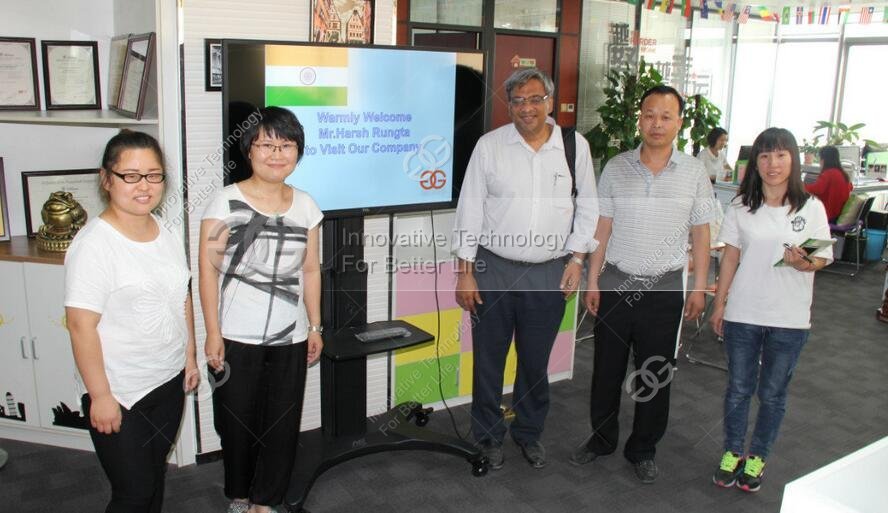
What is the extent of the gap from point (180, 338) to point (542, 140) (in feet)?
4.98

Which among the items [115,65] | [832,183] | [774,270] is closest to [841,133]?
[832,183]

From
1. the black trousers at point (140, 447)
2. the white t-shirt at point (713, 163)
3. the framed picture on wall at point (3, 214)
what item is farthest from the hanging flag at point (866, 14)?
the black trousers at point (140, 447)

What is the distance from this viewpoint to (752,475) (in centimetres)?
282

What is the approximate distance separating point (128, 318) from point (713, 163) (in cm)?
639

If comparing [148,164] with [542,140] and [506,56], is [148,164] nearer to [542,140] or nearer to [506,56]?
[542,140]

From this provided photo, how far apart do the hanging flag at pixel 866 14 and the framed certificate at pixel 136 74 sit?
8.47m

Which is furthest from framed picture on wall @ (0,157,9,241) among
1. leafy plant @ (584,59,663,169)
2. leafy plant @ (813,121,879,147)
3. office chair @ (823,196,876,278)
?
leafy plant @ (813,121,879,147)

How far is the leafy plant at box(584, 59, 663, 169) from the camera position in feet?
24.9

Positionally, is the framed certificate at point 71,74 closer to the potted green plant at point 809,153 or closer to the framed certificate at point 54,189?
the framed certificate at point 54,189

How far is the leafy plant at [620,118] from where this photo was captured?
7.59 metres

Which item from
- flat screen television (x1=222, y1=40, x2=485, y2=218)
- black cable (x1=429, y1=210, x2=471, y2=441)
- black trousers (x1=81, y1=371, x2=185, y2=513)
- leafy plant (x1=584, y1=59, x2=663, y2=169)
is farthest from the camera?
leafy plant (x1=584, y1=59, x2=663, y2=169)

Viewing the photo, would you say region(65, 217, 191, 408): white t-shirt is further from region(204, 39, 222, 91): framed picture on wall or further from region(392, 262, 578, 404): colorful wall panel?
region(392, 262, 578, 404): colorful wall panel

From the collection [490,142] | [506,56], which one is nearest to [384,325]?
[490,142]

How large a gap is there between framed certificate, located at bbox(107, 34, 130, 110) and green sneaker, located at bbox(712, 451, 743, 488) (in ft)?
9.20
